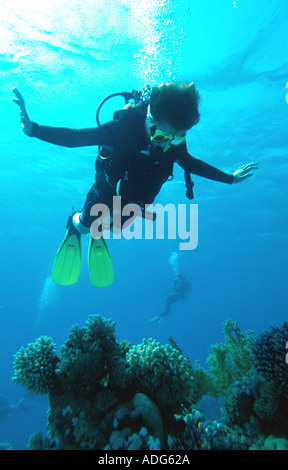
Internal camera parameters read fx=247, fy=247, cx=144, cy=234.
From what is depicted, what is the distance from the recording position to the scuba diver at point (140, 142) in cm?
357

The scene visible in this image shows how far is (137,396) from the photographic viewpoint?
3213 millimetres

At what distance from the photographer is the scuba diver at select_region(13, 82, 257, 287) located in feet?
11.7

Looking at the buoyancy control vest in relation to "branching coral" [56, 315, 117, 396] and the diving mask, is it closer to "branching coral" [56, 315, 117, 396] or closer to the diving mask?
the diving mask

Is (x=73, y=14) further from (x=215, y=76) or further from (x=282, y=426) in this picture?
(x=282, y=426)

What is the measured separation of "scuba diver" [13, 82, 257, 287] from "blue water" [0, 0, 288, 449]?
6598 mm

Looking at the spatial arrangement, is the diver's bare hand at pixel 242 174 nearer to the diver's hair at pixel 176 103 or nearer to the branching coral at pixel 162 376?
the diver's hair at pixel 176 103

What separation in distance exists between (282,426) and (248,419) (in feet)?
1.58

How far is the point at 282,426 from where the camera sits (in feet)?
11.8

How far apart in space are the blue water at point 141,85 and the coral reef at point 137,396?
298 inches

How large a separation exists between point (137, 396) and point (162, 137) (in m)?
3.66

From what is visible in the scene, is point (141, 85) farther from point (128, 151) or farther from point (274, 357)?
point (274, 357)

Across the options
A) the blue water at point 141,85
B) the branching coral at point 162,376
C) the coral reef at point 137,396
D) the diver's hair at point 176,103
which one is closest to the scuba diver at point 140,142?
the diver's hair at point 176,103

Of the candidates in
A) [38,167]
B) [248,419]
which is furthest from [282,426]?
[38,167]

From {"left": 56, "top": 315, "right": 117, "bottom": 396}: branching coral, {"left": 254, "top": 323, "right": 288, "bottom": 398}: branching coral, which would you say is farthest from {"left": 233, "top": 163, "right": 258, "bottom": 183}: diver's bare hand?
{"left": 56, "top": 315, "right": 117, "bottom": 396}: branching coral
